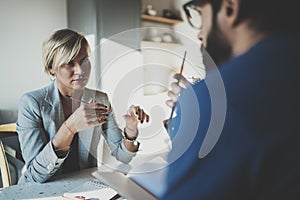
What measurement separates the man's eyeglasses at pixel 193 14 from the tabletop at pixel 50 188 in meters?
0.47

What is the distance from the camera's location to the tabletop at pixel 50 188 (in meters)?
0.67

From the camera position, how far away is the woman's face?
28.1 inches

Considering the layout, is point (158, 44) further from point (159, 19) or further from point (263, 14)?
point (263, 14)

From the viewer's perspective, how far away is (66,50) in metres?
0.71

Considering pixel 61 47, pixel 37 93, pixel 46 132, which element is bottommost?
pixel 46 132

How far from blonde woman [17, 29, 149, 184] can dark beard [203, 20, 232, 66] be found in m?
0.25

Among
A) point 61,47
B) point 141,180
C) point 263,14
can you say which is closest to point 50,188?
point 141,180

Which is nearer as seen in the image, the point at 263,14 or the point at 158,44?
the point at 263,14

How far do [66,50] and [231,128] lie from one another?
0.46 m

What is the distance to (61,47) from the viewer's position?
2.32 feet

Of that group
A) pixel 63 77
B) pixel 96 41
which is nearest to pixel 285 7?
pixel 96 41

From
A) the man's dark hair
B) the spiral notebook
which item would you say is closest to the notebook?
the spiral notebook

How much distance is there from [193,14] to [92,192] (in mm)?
500

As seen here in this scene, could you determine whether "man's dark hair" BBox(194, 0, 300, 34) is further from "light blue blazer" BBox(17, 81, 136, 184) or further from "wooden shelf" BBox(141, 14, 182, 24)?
"light blue blazer" BBox(17, 81, 136, 184)
